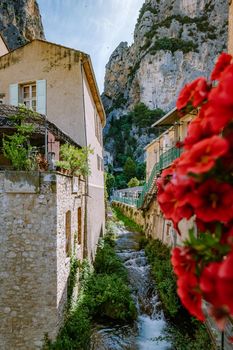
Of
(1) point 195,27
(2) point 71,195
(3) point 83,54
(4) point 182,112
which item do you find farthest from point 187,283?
(1) point 195,27

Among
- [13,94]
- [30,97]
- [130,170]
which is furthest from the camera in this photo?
Answer: [130,170]

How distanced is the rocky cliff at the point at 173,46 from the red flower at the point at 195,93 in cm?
6508

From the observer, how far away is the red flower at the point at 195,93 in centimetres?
154

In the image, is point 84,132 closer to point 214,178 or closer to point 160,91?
point 214,178

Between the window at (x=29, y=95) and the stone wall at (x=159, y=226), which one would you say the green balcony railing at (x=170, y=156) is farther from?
the window at (x=29, y=95)

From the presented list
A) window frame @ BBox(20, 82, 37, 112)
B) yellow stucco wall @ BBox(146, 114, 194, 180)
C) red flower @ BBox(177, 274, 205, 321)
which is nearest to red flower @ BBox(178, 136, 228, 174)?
red flower @ BBox(177, 274, 205, 321)

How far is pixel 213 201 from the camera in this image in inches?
45.0

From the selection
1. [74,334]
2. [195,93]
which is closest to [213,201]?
[195,93]

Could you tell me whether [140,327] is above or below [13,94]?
below

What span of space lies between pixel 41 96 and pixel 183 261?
481 inches

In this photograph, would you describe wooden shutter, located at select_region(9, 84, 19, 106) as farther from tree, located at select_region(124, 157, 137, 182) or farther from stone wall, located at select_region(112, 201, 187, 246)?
tree, located at select_region(124, 157, 137, 182)

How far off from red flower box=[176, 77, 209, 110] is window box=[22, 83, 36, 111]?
1197 cm

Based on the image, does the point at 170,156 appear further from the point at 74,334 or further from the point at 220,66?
the point at 220,66

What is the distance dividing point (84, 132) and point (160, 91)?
5635 cm
